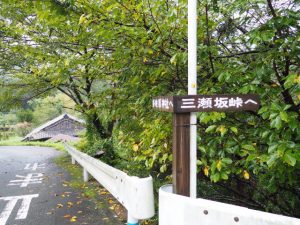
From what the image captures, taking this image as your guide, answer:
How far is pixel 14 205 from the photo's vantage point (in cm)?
605

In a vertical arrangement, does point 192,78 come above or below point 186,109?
above

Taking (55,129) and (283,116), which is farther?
(55,129)

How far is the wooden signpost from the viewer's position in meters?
2.31

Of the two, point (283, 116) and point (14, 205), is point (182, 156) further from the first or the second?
point (14, 205)

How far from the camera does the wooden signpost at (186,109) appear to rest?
7.59 ft

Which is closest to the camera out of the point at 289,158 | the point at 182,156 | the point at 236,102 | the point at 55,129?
the point at 289,158

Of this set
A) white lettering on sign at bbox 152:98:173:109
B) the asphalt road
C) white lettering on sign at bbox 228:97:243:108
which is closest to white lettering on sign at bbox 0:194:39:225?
the asphalt road

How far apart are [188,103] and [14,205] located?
16.6ft

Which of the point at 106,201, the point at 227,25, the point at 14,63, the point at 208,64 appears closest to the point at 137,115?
the point at 208,64

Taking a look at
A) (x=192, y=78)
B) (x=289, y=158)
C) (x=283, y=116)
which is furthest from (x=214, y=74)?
(x=289, y=158)

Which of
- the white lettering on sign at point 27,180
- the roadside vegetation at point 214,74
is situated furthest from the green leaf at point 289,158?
the white lettering on sign at point 27,180

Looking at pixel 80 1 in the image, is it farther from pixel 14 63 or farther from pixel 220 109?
pixel 14 63

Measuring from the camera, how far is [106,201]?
6191mm

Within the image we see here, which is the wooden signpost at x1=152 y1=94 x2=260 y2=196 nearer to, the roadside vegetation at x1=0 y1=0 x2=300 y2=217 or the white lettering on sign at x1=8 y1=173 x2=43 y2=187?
the roadside vegetation at x1=0 y1=0 x2=300 y2=217
